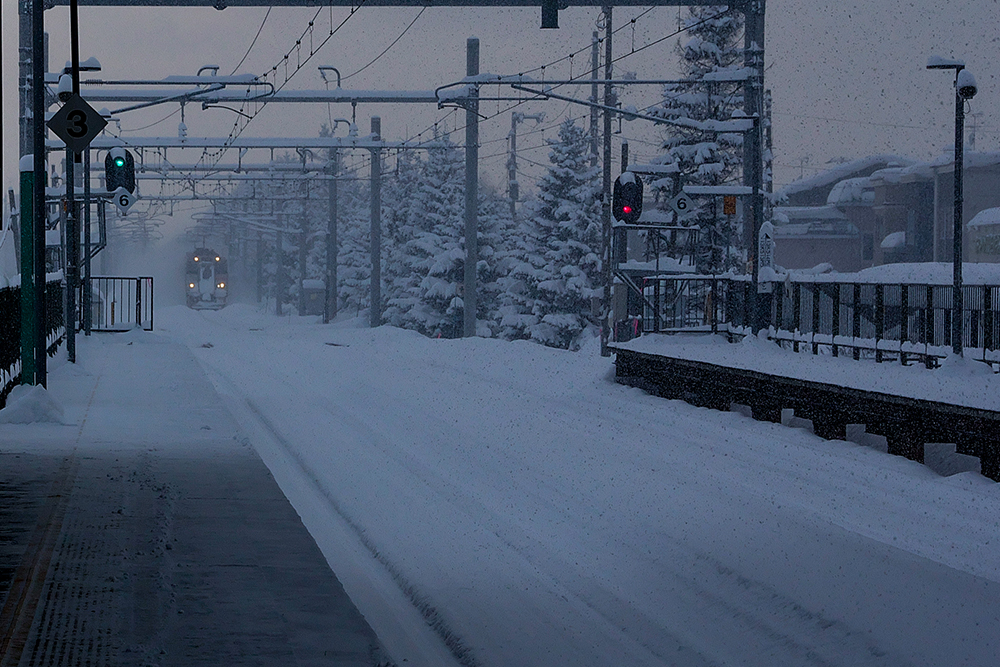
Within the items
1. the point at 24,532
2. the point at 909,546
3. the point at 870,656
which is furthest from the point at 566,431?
the point at 870,656

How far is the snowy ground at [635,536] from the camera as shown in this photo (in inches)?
260

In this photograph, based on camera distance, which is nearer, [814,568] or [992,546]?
[814,568]

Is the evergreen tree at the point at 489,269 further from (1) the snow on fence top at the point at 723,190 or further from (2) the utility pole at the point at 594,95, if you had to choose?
(1) the snow on fence top at the point at 723,190

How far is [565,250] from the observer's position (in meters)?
56.8

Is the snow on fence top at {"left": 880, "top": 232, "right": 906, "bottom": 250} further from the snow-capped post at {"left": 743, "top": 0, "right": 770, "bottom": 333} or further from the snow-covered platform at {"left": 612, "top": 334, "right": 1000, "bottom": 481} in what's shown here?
the snow-covered platform at {"left": 612, "top": 334, "right": 1000, "bottom": 481}

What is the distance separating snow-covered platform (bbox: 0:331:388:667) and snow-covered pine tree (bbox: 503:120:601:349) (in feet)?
139

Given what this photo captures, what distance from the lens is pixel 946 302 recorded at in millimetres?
25172

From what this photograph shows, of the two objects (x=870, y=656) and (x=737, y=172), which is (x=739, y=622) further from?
(x=737, y=172)

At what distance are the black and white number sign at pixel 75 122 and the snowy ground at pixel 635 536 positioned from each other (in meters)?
4.32

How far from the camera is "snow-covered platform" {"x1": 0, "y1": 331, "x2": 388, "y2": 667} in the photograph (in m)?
5.95

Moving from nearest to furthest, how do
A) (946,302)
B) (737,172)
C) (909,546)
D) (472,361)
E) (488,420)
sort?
(909,546)
(488,420)
(946,302)
(472,361)
(737,172)

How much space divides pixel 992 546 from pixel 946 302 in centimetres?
1710

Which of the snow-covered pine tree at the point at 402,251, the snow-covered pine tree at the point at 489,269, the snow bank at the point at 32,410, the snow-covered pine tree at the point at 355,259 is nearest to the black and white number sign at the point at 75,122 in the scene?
the snow bank at the point at 32,410

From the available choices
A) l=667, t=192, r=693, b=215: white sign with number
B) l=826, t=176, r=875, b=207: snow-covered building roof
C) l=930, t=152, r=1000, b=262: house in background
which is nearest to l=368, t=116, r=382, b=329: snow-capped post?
l=667, t=192, r=693, b=215: white sign with number
